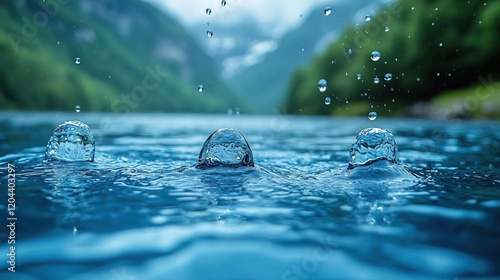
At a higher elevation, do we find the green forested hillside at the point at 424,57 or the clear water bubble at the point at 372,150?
the green forested hillside at the point at 424,57

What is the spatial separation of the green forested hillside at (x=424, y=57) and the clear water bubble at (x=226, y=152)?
27229 millimetres

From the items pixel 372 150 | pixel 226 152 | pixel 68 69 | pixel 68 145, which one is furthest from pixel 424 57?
pixel 68 69

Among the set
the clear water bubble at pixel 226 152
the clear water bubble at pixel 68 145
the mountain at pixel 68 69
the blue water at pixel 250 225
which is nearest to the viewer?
the blue water at pixel 250 225

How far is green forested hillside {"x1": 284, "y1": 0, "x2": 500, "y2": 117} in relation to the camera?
38312mm

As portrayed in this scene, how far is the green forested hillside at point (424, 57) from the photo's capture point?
38312mm

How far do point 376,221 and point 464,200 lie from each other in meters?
1.27

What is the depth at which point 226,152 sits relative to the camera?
210 inches

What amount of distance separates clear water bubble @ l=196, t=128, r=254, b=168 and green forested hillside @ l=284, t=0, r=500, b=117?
1072 inches

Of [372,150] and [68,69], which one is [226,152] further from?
[68,69]

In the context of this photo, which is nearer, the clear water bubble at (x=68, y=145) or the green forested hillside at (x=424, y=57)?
the clear water bubble at (x=68, y=145)

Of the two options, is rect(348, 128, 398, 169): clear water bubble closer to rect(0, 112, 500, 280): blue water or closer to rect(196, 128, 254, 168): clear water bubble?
rect(0, 112, 500, 280): blue water

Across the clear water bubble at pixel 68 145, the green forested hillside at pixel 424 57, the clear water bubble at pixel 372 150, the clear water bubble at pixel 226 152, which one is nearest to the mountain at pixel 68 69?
the green forested hillside at pixel 424 57

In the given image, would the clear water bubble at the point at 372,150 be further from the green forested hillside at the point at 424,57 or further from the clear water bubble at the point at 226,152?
the green forested hillside at the point at 424,57

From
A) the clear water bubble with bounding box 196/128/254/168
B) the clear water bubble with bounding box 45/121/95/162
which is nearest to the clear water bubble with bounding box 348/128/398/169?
the clear water bubble with bounding box 196/128/254/168
